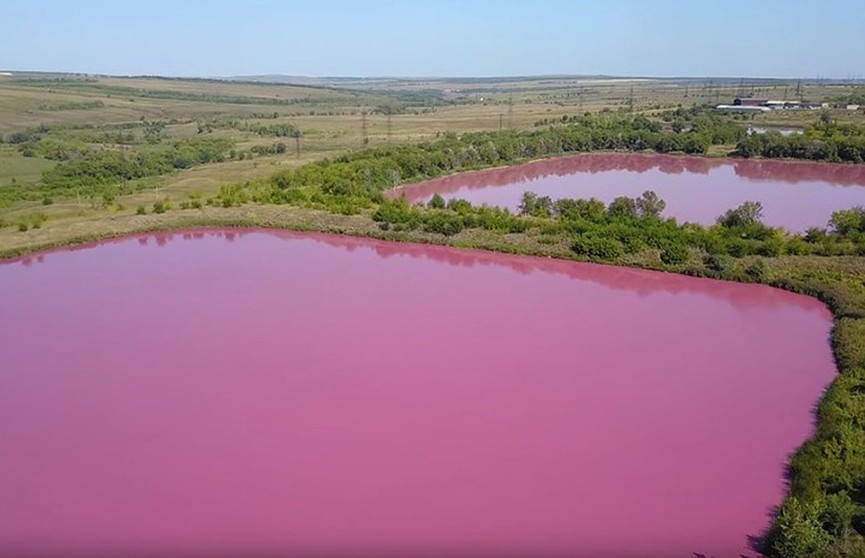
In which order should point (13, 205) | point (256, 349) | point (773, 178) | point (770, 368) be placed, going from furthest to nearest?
1. point (773, 178)
2. point (13, 205)
3. point (256, 349)
4. point (770, 368)

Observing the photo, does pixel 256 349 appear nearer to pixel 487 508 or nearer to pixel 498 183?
pixel 487 508

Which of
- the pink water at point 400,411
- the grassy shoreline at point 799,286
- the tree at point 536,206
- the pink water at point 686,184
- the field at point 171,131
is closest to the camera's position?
the grassy shoreline at point 799,286

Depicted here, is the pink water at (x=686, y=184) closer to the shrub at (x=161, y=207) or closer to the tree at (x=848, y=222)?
the tree at (x=848, y=222)

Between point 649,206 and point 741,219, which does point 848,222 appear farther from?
point 649,206

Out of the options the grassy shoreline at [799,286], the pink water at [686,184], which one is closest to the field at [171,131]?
the grassy shoreline at [799,286]

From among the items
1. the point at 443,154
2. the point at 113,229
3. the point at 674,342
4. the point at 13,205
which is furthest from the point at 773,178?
the point at 13,205

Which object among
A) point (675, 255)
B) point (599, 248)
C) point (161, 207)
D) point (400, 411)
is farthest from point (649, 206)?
point (161, 207)
